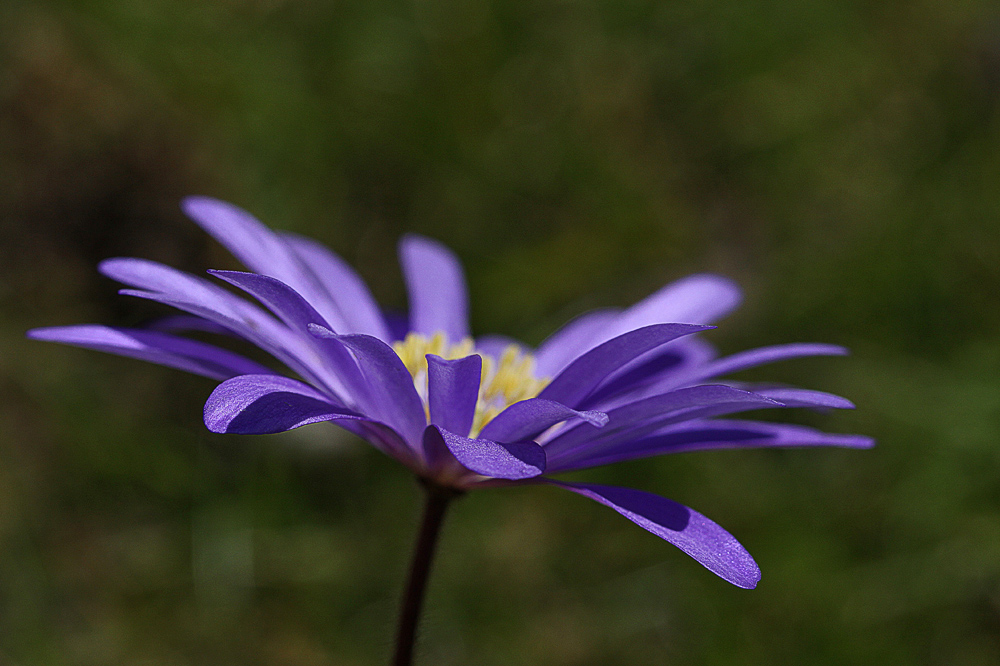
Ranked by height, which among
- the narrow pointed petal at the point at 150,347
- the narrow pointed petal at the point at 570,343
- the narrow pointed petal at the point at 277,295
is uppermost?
the narrow pointed petal at the point at 570,343

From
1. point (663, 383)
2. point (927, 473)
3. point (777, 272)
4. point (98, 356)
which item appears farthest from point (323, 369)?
point (777, 272)

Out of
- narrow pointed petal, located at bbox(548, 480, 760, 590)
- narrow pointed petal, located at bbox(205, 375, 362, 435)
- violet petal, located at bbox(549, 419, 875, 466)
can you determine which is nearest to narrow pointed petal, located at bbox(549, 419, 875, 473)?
violet petal, located at bbox(549, 419, 875, 466)

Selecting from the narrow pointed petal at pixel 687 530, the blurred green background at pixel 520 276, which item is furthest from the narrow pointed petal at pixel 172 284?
the blurred green background at pixel 520 276

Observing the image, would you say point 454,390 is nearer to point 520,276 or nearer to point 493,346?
point 493,346

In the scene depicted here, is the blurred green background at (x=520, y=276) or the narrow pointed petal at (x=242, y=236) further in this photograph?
the blurred green background at (x=520, y=276)

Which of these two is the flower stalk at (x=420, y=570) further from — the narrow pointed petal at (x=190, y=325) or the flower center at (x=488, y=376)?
the narrow pointed petal at (x=190, y=325)

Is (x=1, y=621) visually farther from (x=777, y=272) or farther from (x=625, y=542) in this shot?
(x=777, y=272)

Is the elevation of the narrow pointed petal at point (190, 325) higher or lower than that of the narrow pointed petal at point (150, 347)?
higher

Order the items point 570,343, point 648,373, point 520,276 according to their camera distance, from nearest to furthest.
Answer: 1. point 648,373
2. point 570,343
3. point 520,276

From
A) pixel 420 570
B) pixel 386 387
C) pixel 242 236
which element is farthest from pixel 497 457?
pixel 242 236
